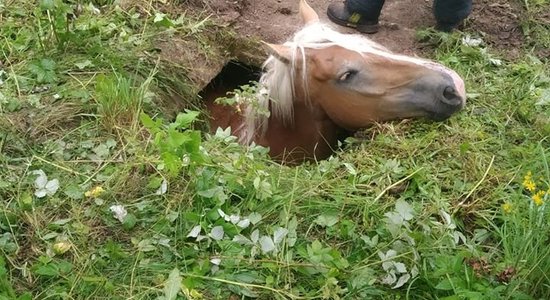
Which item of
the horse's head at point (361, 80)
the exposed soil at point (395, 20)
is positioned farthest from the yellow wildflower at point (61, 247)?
the exposed soil at point (395, 20)

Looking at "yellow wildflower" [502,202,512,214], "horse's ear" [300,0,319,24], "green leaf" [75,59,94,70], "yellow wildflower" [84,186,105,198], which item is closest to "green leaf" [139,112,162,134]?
"yellow wildflower" [84,186,105,198]

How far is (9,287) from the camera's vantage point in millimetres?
2539

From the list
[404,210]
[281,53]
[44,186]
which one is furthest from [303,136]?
[44,186]

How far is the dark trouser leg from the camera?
188 inches

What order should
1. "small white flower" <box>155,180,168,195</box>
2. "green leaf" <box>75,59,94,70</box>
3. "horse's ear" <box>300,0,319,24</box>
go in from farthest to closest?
"horse's ear" <box>300,0,319,24</box> < "green leaf" <box>75,59,94,70</box> < "small white flower" <box>155,180,168,195</box>

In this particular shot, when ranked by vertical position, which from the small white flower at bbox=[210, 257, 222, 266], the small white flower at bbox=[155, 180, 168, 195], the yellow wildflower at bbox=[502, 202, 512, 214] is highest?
the yellow wildflower at bbox=[502, 202, 512, 214]

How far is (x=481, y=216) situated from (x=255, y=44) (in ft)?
7.53

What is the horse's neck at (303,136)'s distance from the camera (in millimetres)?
4223

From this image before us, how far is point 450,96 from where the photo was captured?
11.9 ft

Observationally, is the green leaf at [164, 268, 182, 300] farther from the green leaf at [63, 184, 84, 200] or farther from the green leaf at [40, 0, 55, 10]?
the green leaf at [40, 0, 55, 10]

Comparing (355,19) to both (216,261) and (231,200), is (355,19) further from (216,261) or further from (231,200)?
(216,261)

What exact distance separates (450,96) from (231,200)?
1.40 m

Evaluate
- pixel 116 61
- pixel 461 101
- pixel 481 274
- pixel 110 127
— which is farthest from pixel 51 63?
pixel 481 274

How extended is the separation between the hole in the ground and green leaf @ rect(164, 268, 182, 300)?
2.50m
